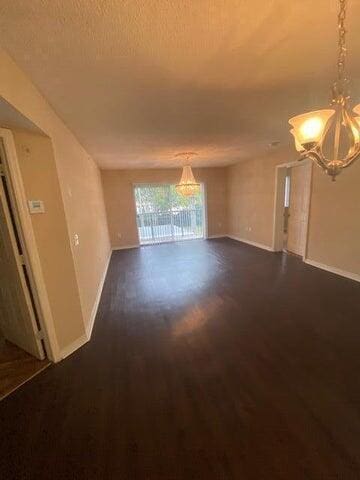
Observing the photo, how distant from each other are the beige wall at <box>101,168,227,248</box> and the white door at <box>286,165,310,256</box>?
269 cm

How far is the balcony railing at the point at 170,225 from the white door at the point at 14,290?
4874mm

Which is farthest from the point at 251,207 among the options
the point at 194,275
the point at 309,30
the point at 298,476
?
the point at 298,476

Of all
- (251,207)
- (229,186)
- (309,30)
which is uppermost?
(309,30)

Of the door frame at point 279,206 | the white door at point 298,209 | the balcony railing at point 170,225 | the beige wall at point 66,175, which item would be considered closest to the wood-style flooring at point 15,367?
the beige wall at point 66,175

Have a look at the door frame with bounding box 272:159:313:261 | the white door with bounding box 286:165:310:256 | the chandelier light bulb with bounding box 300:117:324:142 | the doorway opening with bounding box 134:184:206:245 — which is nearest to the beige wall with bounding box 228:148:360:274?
the door frame with bounding box 272:159:313:261

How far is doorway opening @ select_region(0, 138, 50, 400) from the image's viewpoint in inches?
68.6

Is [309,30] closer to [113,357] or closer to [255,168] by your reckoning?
[113,357]

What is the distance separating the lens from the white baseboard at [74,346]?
213 centimetres

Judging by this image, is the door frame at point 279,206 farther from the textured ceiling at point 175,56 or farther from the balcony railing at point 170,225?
the balcony railing at point 170,225

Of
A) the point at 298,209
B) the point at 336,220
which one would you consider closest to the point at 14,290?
the point at 336,220

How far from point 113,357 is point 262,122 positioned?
10.8 feet

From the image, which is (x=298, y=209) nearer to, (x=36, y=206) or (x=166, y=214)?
(x=166, y=214)

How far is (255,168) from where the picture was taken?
5.71 m

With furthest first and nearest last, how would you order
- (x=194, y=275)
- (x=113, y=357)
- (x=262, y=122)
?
(x=194, y=275) < (x=262, y=122) < (x=113, y=357)
